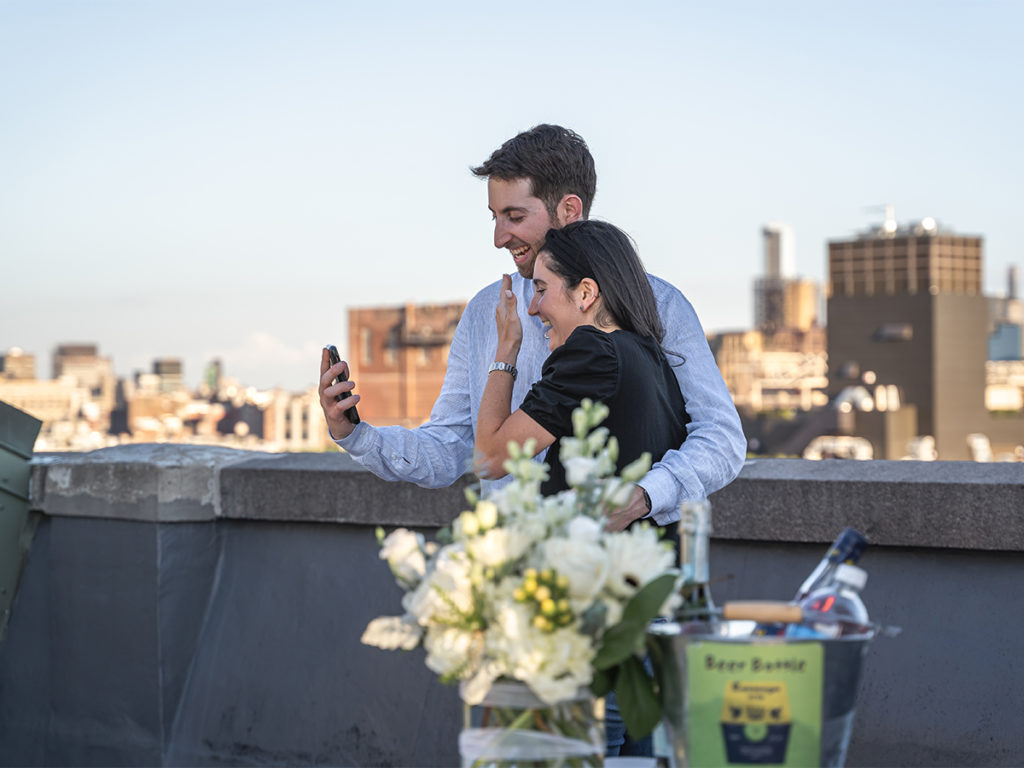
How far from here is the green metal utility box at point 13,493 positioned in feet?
14.5

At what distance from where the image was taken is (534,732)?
1.64 m

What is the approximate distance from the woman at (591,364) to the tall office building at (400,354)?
120 meters

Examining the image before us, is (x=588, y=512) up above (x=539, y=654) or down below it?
above

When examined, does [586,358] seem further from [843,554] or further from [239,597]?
[239,597]

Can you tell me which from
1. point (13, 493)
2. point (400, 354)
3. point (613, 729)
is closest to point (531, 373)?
point (613, 729)

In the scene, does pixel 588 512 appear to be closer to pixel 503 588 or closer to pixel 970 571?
pixel 503 588

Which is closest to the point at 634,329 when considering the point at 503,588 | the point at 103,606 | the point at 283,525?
the point at 503,588

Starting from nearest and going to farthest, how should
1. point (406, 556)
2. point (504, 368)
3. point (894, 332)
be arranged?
point (406, 556) → point (504, 368) → point (894, 332)

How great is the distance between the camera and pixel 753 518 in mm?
3594

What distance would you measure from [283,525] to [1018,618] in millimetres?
2262

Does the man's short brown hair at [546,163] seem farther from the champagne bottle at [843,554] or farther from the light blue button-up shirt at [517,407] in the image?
the champagne bottle at [843,554]

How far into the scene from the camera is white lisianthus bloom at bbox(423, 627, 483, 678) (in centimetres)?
158

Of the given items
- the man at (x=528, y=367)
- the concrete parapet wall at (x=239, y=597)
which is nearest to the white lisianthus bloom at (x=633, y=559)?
the man at (x=528, y=367)

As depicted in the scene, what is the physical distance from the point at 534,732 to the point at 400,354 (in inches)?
4925
